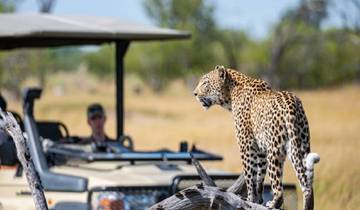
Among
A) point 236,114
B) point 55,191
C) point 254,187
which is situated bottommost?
point 55,191

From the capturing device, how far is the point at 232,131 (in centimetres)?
2567

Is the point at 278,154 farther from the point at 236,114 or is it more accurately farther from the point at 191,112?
the point at 191,112

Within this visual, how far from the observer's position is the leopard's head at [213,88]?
4996mm

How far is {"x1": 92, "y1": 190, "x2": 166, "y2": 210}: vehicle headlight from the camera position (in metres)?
7.14

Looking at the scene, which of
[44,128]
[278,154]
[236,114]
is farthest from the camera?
[44,128]

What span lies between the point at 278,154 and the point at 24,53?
125 feet

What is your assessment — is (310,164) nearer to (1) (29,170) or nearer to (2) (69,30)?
(1) (29,170)

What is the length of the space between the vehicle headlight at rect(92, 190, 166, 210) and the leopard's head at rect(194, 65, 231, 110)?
225 centimetres

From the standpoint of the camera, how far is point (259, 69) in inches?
2280

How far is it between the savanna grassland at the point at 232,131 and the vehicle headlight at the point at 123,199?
1690 millimetres

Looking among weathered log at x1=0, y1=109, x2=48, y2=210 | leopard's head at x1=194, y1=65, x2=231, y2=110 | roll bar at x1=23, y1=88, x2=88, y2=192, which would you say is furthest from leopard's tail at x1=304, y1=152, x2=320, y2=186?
roll bar at x1=23, y1=88, x2=88, y2=192

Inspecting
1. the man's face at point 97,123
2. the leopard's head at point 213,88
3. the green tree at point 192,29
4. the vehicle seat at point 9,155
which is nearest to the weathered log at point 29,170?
the leopard's head at point 213,88

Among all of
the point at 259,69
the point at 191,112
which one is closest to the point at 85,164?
the point at 191,112

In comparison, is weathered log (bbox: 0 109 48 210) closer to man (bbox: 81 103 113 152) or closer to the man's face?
man (bbox: 81 103 113 152)
